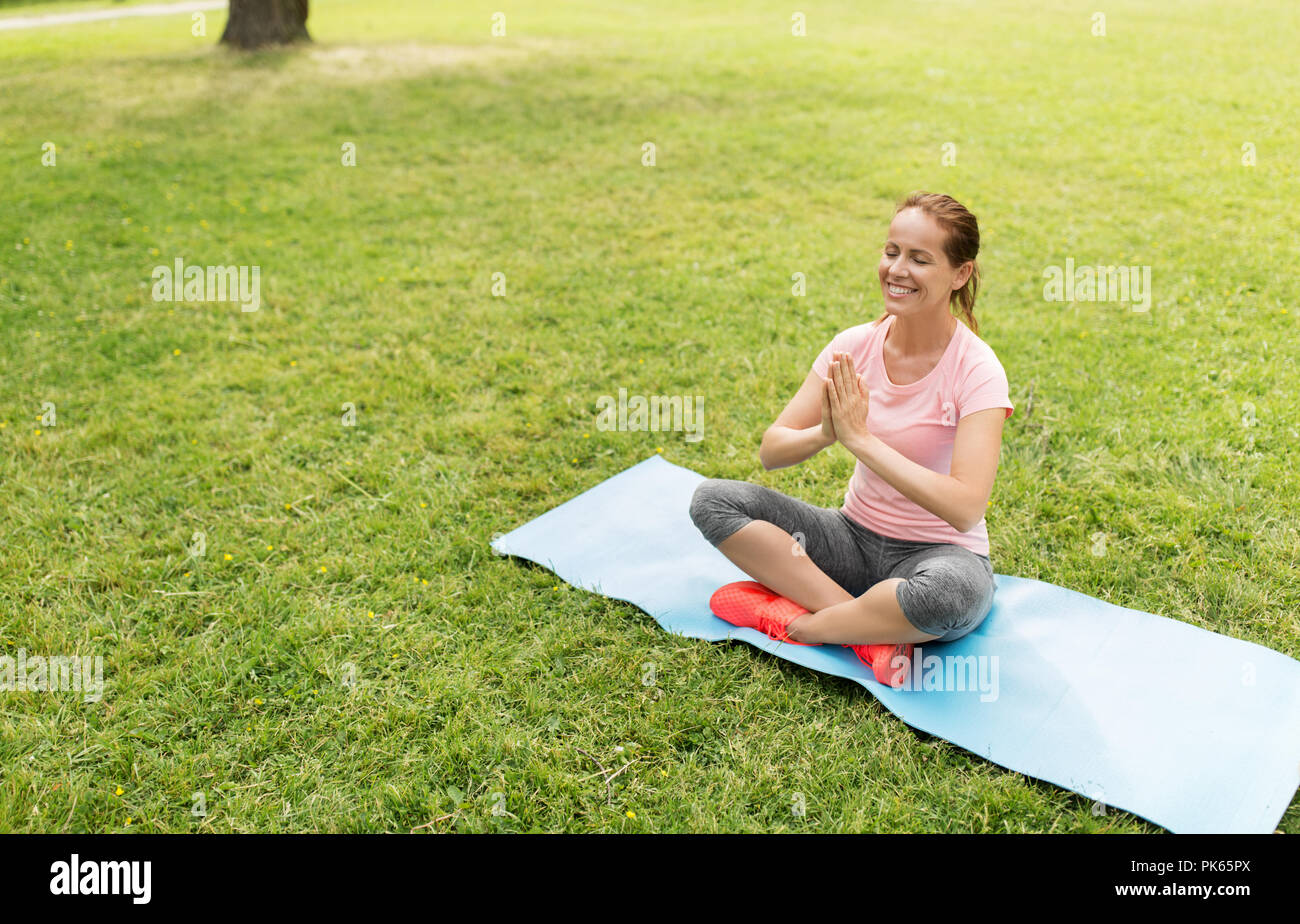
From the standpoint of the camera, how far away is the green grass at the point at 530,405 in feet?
9.50

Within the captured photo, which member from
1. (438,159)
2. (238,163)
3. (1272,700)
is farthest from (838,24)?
(1272,700)

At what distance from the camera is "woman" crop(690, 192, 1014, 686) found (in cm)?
291

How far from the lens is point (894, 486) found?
293 cm

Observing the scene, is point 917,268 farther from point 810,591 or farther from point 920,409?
point 810,591

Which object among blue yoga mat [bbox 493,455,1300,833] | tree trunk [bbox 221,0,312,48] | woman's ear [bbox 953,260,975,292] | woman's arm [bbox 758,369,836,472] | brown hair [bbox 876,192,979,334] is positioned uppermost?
tree trunk [bbox 221,0,312,48]

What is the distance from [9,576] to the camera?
149 inches

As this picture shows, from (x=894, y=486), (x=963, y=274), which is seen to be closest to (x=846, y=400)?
(x=894, y=486)

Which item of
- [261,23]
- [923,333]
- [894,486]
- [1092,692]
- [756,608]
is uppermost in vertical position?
[261,23]

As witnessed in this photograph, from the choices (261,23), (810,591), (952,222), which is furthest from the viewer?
(261,23)

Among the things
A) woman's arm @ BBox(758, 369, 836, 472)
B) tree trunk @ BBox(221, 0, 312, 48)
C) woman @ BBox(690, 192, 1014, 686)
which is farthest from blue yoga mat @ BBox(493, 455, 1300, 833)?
tree trunk @ BBox(221, 0, 312, 48)

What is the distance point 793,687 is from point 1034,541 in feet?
4.50

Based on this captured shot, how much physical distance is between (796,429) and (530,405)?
6.72 feet

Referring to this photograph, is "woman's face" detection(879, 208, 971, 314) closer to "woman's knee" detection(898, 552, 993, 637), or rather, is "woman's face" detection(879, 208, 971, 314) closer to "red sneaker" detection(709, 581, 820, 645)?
"woman's knee" detection(898, 552, 993, 637)
